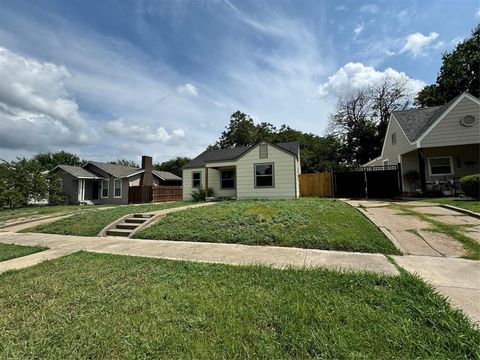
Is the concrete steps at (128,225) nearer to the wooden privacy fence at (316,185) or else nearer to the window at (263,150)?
the window at (263,150)

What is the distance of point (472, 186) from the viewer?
30.5 ft

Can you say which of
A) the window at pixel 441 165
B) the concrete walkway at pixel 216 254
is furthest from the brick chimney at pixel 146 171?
the window at pixel 441 165

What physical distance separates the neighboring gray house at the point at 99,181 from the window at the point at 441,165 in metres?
23.3

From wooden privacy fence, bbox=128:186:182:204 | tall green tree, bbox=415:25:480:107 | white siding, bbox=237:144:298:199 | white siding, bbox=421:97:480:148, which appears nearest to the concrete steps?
white siding, bbox=237:144:298:199

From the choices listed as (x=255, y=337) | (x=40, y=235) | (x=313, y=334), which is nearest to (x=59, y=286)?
→ (x=255, y=337)

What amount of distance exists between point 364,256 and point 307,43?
868 centimetres

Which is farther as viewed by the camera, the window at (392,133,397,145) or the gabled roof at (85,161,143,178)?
the gabled roof at (85,161,143,178)

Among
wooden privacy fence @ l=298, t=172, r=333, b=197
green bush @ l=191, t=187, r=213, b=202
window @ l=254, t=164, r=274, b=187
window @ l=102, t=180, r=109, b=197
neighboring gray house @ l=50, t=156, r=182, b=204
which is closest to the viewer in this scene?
window @ l=254, t=164, r=274, b=187

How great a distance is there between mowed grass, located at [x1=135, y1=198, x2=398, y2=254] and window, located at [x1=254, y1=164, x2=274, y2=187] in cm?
600

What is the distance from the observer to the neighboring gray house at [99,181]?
22.0m

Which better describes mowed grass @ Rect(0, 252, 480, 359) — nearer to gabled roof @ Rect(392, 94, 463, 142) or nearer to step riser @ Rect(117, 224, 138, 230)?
step riser @ Rect(117, 224, 138, 230)

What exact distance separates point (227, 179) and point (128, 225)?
987cm

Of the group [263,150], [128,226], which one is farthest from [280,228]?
[263,150]

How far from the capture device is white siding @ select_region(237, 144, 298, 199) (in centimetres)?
1387
